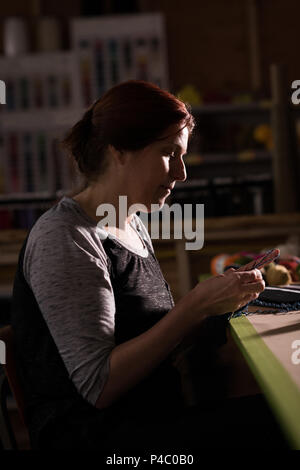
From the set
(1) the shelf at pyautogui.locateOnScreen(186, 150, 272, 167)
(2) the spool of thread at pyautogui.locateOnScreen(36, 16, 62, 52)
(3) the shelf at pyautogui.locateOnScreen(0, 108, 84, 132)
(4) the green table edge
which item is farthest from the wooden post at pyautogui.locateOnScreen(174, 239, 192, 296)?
(2) the spool of thread at pyautogui.locateOnScreen(36, 16, 62, 52)

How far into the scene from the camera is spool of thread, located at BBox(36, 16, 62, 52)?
468 centimetres

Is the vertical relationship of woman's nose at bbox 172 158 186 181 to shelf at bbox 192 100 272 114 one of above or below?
below

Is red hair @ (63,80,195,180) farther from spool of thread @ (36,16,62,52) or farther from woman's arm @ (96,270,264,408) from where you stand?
spool of thread @ (36,16,62,52)

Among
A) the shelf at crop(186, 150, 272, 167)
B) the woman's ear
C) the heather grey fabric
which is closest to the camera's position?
the heather grey fabric

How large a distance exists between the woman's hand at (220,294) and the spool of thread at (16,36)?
4.09m

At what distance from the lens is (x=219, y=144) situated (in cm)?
461

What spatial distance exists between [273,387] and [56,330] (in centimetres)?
41

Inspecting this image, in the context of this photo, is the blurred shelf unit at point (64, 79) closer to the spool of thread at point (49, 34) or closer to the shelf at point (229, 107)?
the spool of thread at point (49, 34)

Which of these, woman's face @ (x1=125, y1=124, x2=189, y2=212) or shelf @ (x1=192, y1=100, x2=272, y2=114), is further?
shelf @ (x1=192, y1=100, x2=272, y2=114)

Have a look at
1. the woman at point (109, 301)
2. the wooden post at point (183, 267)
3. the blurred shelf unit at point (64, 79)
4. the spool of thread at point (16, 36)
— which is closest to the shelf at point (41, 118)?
the blurred shelf unit at point (64, 79)

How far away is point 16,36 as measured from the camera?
186 inches

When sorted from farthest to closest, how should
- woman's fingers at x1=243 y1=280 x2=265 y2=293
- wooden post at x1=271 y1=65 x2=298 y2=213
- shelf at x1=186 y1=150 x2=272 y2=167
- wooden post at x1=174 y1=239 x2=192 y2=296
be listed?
shelf at x1=186 y1=150 x2=272 y2=167
wooden post at x1=271 y1=65 x2=298 y2=213
wooden post at x1=174 y1=239 x2=192 y2=296
woman's fingers at x1=243 y1=280 x2=265 y2=293

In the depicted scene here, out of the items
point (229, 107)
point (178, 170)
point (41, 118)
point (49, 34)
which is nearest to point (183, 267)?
point (178, 170)

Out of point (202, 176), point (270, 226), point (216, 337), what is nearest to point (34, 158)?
point (202, 176)
